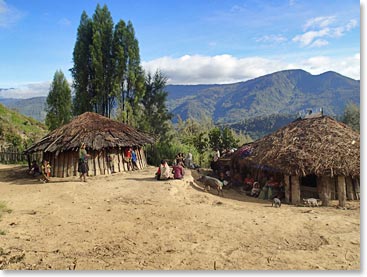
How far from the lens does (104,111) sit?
24.2 m

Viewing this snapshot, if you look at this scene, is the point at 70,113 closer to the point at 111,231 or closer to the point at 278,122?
the point at 111,231

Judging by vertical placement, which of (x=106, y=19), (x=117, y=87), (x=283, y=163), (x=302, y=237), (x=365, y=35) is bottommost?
(x=302, y=237)

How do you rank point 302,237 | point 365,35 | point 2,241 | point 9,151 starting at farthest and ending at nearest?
point 9,151 < point 302,237 < point 2,241 < point 365,35

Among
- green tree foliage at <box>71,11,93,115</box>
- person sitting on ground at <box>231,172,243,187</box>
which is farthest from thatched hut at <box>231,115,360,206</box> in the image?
green tree foliage at <box>71,11,93,115</box>

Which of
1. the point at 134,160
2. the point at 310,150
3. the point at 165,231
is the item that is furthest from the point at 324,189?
the point at 134,160

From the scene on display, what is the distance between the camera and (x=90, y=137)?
14.0 meters

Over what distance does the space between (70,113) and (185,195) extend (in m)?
15.2

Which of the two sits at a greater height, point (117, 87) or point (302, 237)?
point (117, 87)

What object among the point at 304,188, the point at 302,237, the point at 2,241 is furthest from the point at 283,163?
the point at 2,241

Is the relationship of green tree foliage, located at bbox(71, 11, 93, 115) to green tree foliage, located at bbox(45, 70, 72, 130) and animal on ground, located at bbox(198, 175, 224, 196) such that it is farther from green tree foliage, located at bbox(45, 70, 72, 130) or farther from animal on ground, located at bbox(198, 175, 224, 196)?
animal on ground, located at bbox(198, 175, 224, 196)

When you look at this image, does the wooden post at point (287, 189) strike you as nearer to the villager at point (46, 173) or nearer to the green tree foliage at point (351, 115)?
the villager at point (46, 173)

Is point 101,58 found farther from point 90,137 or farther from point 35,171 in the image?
point 35,171

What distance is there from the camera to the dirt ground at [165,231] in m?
5.57

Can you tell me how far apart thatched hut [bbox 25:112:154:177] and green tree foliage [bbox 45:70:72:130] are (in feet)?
24.8
